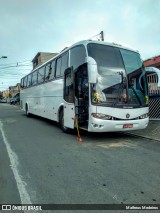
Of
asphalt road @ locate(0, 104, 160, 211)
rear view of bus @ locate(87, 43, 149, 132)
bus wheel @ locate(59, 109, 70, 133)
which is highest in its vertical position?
rear view of bus @ locate(87, 43, 149, 132)

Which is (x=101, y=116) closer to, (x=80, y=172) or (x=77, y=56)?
(x=77, y=56)

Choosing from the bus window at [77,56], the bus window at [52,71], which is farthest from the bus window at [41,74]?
the bus window at [77,56]

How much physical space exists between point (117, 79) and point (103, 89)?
2.18ft

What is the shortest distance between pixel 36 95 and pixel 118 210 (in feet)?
41.6

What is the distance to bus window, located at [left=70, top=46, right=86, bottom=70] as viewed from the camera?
8.68 meters

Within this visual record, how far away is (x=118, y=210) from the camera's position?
11.5ft

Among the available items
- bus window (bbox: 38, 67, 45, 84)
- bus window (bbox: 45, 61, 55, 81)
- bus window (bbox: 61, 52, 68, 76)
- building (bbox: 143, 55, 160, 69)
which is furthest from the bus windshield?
building (bbox: 143, 55, 160, 69)

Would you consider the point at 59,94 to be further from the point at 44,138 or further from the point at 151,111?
the point at 151,111

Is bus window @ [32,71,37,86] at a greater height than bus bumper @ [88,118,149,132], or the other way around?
bus window @ [32,71,37,86]

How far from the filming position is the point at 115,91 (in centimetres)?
810

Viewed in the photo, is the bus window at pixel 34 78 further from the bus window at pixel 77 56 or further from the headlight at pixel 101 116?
the headlight at pixel 101 116

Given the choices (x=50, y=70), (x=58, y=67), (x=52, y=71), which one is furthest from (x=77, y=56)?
(x=50, y=70)

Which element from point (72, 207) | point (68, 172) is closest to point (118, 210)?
point (72, 207)

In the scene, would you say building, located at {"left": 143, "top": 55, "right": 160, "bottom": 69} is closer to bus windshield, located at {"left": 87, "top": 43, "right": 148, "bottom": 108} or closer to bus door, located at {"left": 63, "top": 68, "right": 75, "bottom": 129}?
bus windshield, located at {"left": 87, "top": 43, "right": 148, "bottom": 108}
